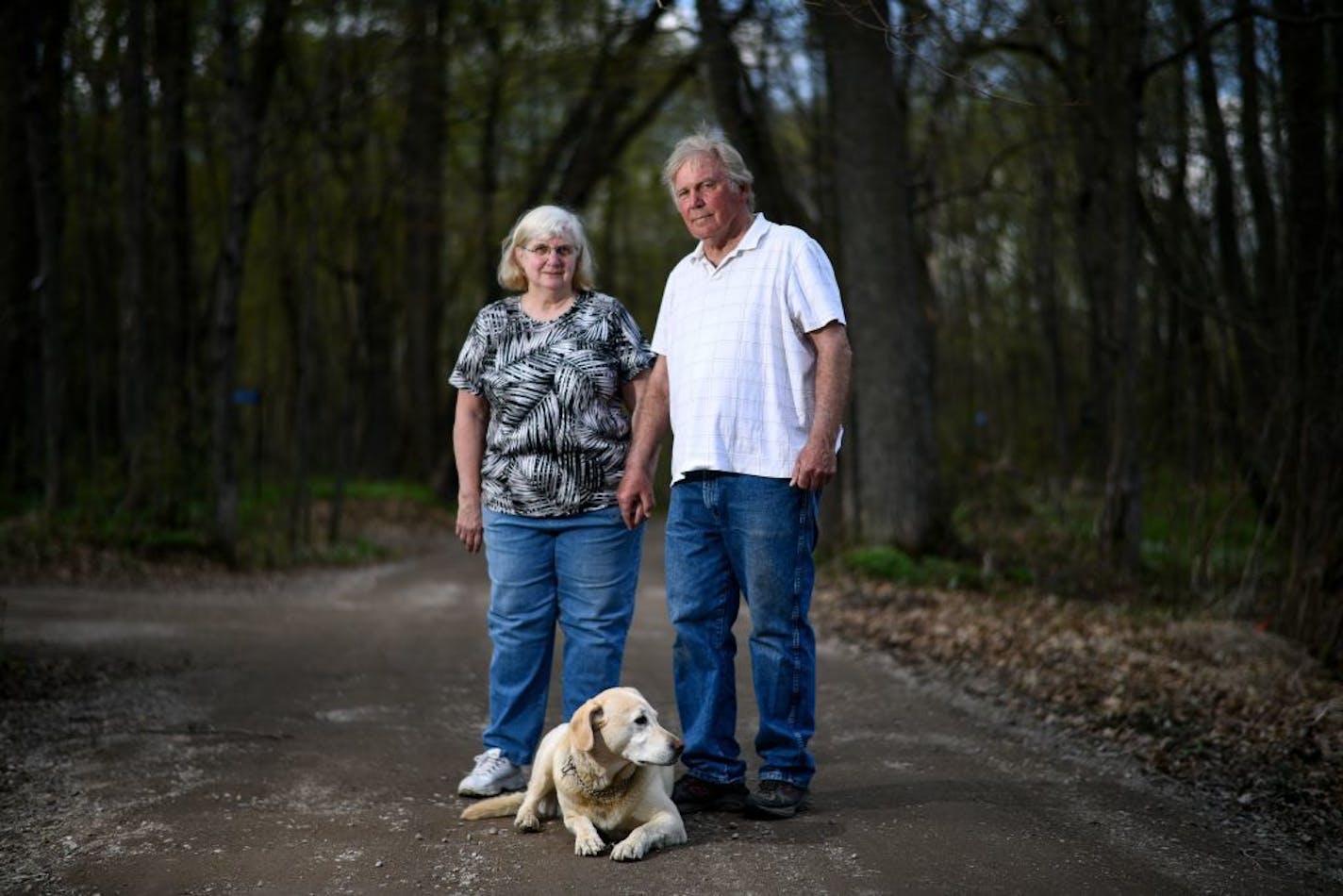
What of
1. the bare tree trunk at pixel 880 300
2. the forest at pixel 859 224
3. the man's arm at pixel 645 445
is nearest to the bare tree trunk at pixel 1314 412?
the forest at pixel 859 224

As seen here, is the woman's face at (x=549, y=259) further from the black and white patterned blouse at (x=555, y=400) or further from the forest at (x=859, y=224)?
the forest at (x=859, y=224)

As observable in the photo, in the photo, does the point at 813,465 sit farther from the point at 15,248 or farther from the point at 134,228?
the point at 15,248

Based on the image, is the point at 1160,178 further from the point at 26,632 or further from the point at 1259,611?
the point at 26,632

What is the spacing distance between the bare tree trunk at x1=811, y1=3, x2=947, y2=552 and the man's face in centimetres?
903

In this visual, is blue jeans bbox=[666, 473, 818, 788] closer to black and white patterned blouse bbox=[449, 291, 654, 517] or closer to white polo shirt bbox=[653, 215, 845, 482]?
white polo shirt bbox=[653, 215, 845, 482]

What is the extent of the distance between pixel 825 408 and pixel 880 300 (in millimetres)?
9312

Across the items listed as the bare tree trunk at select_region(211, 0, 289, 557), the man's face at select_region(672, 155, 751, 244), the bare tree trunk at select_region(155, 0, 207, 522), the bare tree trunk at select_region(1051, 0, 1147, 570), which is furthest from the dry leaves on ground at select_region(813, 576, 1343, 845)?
the bare tree trunk at select_region(155, 0, 207, 522)

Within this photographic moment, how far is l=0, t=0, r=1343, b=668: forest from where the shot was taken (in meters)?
9.70

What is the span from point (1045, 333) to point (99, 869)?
74.9 ft

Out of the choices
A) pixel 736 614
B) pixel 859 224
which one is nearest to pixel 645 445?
pixel 736 614

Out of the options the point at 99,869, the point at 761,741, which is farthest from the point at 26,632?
the point at 761,741

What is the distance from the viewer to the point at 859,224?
45.0 ft

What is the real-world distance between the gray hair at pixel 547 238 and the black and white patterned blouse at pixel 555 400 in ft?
0.30

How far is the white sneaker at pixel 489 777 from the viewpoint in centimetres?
489
